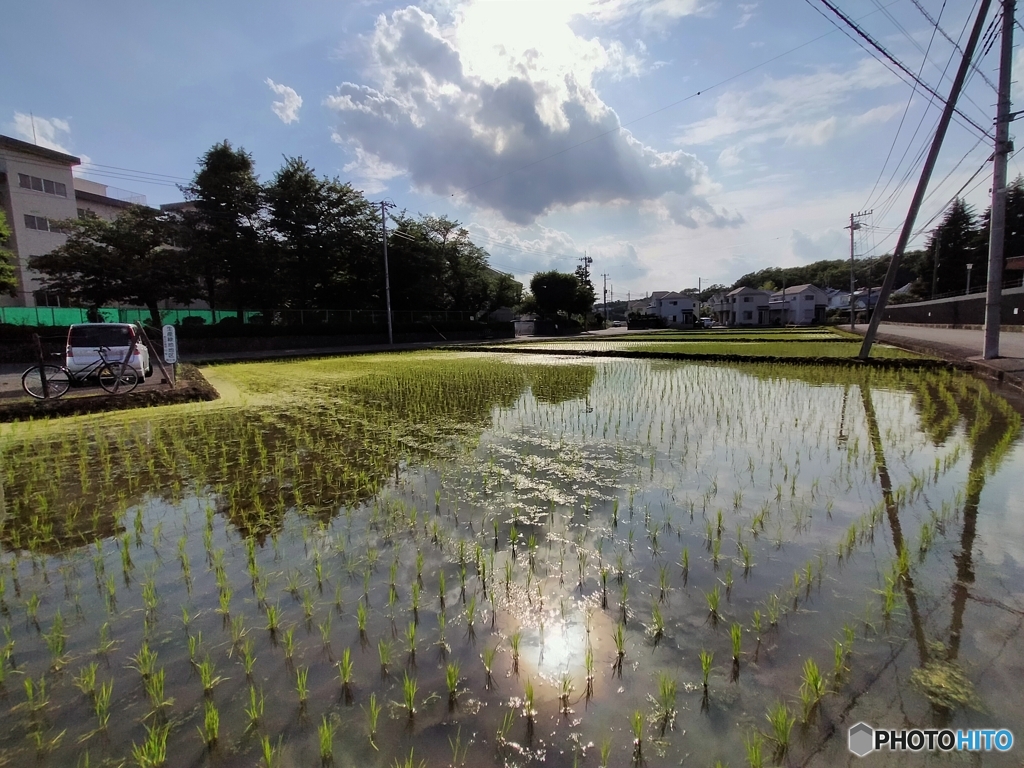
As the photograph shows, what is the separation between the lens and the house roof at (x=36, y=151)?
27953 millimetres

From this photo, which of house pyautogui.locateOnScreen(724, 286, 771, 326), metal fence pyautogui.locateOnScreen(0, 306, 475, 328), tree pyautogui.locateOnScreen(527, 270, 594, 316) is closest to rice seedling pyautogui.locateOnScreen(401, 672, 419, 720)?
metal fence pyautogui.locateOnScreen(0, 306, 475, 328)

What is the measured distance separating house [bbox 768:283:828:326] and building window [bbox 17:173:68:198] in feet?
235

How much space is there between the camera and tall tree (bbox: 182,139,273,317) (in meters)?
26.2

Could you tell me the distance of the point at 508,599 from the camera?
2.87m

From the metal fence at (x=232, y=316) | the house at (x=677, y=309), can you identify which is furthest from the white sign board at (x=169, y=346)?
the house at (x=677, y=309)

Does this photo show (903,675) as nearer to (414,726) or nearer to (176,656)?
(414,726)

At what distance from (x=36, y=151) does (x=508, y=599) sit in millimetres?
42095

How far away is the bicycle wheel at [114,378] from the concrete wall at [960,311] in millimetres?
33591

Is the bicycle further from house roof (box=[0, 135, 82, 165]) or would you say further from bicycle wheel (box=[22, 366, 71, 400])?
house roof (box=[0, 135, 82, 165])

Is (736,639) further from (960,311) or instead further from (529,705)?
(960,311)

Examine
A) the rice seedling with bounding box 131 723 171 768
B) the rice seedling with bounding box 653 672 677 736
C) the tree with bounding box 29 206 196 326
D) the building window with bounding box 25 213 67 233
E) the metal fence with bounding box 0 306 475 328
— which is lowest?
the rice seedling with bounding box 653 672 677 736

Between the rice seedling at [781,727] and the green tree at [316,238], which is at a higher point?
the green tree at [316,238]

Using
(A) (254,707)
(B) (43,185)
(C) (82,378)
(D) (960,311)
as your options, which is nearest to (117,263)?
(B) (43,185)

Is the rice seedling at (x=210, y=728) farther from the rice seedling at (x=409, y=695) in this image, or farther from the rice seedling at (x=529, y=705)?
the rice seedling at (x=529, y=705)
